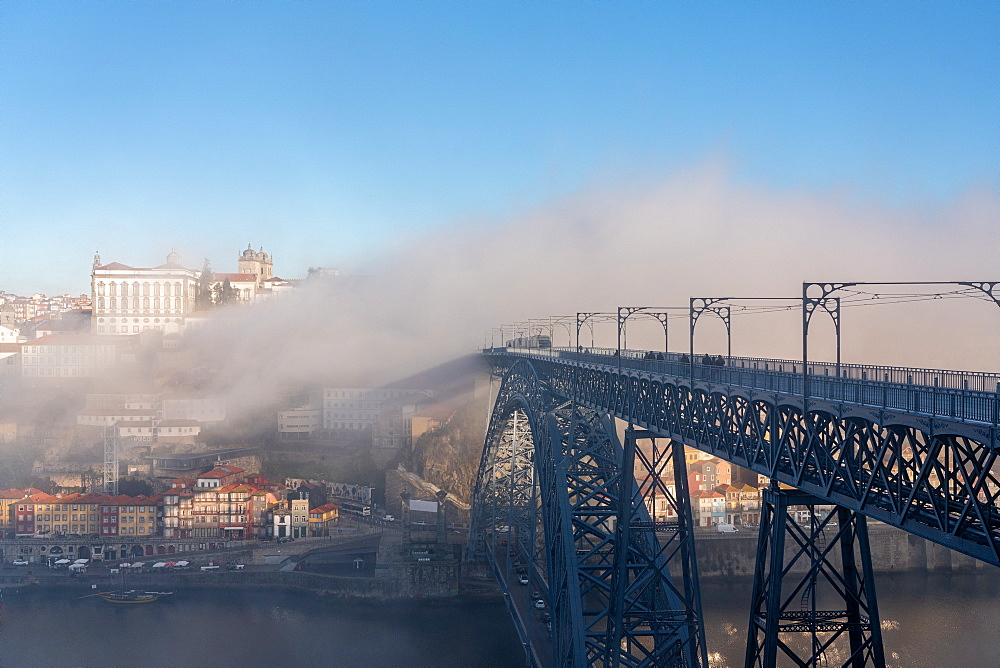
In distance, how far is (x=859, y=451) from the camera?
776 cm

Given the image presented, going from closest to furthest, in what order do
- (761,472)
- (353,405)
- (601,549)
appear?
(761,472)
(601,549)
(353,405)

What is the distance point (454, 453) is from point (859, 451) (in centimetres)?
4280

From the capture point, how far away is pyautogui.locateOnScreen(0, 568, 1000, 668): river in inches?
1139

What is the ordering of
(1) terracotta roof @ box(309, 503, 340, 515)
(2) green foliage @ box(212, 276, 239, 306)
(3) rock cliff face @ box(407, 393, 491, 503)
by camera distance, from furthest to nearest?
(2) green foliage @ box(212, 276, 239, 306) → (3) rock cliff face @ box(407, 393, 491, 503) → (1) terracotta roof @ box(309, 503, 340, 515)

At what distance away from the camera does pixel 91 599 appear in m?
37.5

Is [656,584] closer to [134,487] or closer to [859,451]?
[859,451]

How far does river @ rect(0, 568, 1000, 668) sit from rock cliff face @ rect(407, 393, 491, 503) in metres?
13.6

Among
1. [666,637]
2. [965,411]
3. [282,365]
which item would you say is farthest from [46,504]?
[965,411]

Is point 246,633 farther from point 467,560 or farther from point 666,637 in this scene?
point 666,637

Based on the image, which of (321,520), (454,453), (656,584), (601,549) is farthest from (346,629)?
(656,584)

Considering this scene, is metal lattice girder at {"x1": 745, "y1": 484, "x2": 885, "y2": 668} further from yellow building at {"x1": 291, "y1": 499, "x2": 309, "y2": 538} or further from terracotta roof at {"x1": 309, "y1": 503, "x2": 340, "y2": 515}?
yellow building at {"x1": 291, "y1": 499, "x2": 309, "y2": 538}

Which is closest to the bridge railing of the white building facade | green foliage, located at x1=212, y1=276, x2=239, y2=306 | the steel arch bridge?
the steel arch bridge

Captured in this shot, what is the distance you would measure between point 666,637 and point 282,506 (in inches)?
1396

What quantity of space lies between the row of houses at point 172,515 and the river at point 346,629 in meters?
5.87
